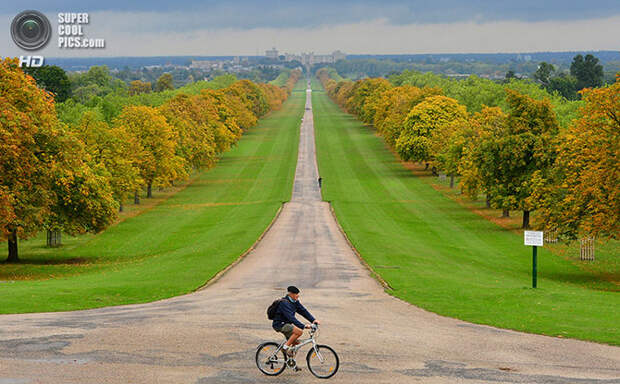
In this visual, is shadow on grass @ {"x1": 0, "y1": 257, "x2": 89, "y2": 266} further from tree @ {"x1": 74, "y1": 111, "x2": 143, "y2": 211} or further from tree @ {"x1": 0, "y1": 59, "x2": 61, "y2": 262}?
tree @ {"x1": 74, "y1": 111, "x2": 143, "y2": 211}

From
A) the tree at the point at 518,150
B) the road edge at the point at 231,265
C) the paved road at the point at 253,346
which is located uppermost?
the tree at the point at 518,150

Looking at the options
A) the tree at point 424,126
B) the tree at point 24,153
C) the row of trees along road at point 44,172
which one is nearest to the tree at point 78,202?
the row of trees along road at point 44,172

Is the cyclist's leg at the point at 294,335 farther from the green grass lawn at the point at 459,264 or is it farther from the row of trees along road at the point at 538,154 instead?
the row of trees along road at the point at 538,154

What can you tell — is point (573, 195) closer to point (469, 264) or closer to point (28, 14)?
point (469, 264)

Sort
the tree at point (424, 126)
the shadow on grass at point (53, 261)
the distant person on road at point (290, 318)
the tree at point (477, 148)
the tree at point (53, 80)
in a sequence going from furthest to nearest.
A: 1. the tree at point (53, 80)
2. the tree at point (424, 126)
3. the tree at point (477, 148)
4. the shadow on grass at point (53, 261)
5. the distant person on road at point (290, 318)

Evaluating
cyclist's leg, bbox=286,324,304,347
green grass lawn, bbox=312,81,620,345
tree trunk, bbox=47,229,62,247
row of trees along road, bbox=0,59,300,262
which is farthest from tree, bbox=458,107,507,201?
cyclist's leg, bbox=286,324,304,347

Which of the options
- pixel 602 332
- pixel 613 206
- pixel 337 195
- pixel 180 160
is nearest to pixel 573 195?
pixel 613 206

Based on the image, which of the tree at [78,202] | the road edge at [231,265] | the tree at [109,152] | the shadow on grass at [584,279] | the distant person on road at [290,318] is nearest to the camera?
the distant person on road at [290,318]

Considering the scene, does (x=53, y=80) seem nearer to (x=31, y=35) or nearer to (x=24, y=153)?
(x=31, y=35)
